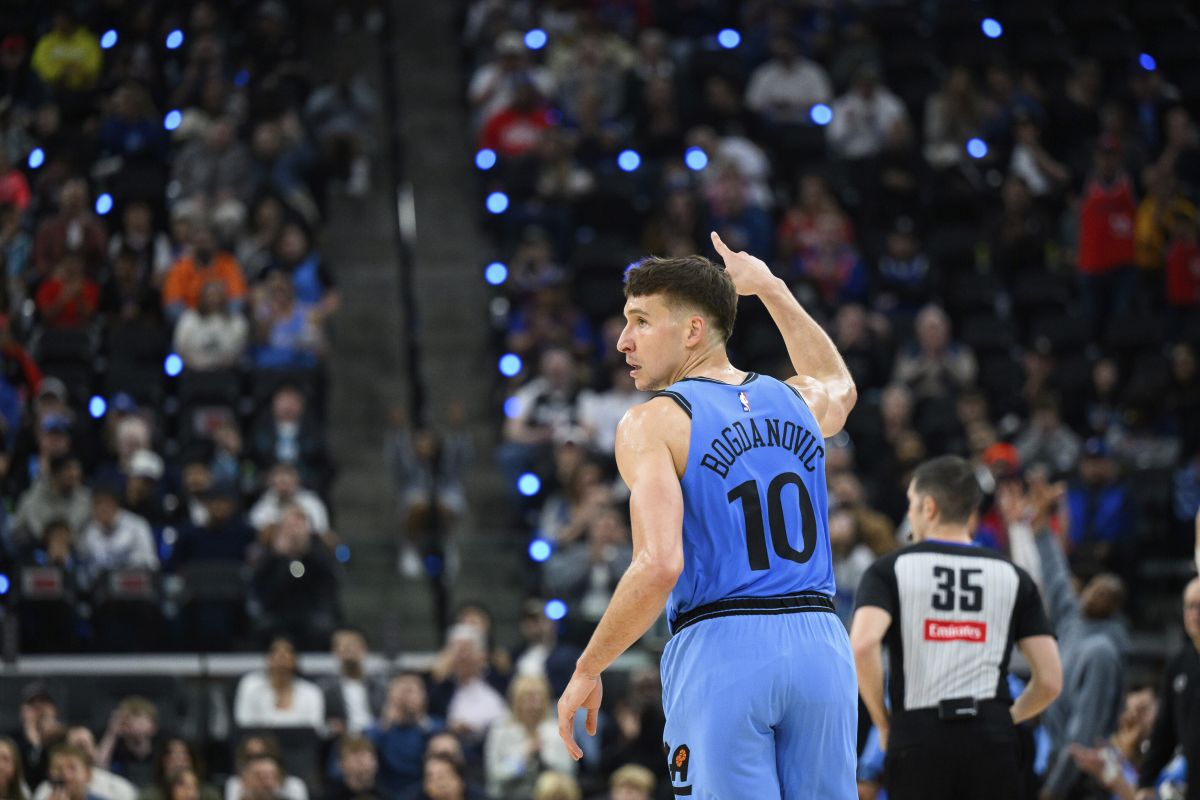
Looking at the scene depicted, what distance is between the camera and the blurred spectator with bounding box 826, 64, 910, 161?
55.0 feet

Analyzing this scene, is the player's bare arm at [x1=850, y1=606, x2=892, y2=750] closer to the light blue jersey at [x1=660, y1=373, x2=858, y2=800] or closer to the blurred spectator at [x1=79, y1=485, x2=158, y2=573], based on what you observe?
the light blue jersey at [x1=660, y1=373, x2=858, y2=800]

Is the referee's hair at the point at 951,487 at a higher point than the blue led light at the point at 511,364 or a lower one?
lower

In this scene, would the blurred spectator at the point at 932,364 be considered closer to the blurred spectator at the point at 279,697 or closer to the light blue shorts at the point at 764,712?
the blurred spectator at the point at 279,697

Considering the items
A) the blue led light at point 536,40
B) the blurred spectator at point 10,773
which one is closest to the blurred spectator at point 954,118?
the blue led light at point 536,40

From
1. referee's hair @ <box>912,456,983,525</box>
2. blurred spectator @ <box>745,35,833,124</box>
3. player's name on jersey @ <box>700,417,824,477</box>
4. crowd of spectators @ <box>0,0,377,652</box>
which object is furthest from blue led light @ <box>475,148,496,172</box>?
player's name on jersey @ <box>700,417,824,477</box>

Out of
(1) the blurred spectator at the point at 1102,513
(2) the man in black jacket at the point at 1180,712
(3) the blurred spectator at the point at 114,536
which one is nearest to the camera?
(2) the man in black jacket at the point at 1180,712

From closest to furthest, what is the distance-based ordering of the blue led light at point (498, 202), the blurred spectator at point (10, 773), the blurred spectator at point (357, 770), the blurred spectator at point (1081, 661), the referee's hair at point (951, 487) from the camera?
1. the referee's hair at point (951, 487)
2. the blurred spectator at point (1081, 661)
3. the blurred spectator at point (10, 773)
4. the blurred spectator at point (357, 770)
5. the blue led light at point (498, 202)

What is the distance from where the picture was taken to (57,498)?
12531 mm

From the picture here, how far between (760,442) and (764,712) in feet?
2.37

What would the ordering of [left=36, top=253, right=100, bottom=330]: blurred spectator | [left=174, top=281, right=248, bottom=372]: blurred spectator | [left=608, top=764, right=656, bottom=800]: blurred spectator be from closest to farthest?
1. [left=608, top=764, right=656, bottom=800]: blurred spectator
2. [left=174, top=281, right=248, bottom=372]: blurred spectator
3. [left=36, top=253, right=100, bottom=330]: blurred spectator

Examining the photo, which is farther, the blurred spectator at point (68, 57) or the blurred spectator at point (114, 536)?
the blurred spectator at point (68, 57)

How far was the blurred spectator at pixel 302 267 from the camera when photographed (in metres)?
14.7

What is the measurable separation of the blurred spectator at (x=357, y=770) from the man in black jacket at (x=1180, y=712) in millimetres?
4971

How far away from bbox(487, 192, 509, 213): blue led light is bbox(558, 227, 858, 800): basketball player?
37.1 feet
